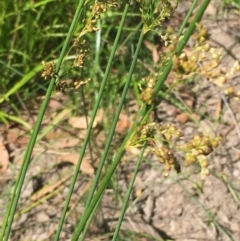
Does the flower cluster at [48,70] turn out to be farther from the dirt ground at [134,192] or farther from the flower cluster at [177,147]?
the dirt ground at [134,192]

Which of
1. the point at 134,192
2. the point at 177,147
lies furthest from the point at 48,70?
the point at 134,192

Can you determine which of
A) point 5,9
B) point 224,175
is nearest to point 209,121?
point 224,175

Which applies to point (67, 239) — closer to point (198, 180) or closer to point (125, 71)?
point (198, 180)

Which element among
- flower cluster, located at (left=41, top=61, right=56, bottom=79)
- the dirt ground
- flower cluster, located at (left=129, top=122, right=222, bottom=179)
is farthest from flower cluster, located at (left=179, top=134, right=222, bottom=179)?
the dirt ground

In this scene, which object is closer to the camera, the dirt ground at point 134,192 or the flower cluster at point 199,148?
the flower cluster at point 199,148

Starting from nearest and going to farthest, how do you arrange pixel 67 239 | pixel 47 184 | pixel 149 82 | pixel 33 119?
pixel 149 82 < pixel 67 239 < pixel 47 184 < pixel 33 119

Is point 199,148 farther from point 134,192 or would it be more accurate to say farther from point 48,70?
point 134,192

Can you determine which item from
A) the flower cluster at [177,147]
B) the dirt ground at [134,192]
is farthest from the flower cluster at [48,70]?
the dirt ground at [134,192]

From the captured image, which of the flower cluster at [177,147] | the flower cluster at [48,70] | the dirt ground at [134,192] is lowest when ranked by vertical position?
the dirt ground at [134,192]

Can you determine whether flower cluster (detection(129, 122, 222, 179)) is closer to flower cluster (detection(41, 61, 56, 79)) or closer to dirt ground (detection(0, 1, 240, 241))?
flower cluster (detection(41, 61, 56, 79))
